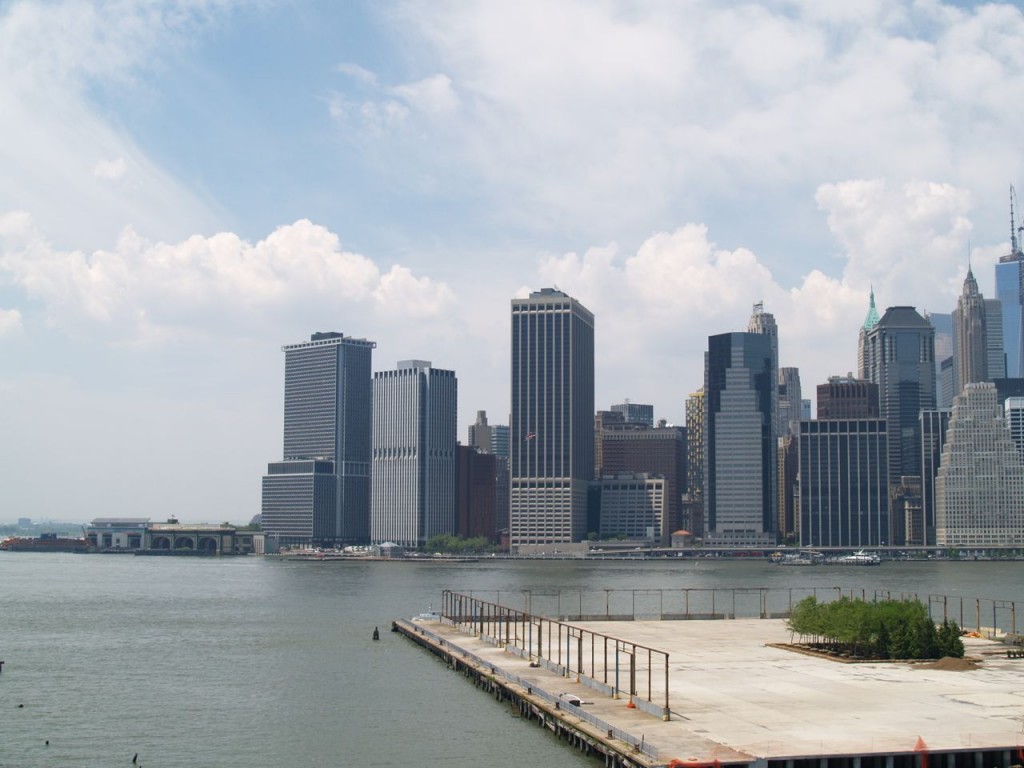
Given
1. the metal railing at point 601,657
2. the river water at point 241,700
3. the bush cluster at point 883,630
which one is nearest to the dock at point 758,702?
A: the metal railing at point 601,657

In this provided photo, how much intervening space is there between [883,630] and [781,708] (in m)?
22.7

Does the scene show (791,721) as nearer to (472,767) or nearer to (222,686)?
(472,767)

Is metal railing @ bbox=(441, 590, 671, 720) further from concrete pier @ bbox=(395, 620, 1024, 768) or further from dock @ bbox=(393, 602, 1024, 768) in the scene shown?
concrete pier @ bbox=(395, 620, 1024, 768)

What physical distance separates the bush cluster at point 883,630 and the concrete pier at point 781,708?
211 centimetres

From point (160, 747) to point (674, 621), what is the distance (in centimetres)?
6273

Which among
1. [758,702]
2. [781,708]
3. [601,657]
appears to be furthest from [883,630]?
[781,708]

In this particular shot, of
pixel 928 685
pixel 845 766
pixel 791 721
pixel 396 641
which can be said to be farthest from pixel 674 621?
pixel 845 766

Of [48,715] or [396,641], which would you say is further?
[396,641]

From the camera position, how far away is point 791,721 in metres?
59.7

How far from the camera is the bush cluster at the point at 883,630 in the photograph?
270 ft

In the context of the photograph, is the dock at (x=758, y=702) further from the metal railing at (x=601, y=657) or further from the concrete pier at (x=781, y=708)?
the metal railing at (x=601, y=657)

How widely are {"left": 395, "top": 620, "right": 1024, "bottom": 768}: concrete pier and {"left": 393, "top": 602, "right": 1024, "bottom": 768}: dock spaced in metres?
0.08

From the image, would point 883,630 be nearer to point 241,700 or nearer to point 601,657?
point 601,657

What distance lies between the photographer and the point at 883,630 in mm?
83312
